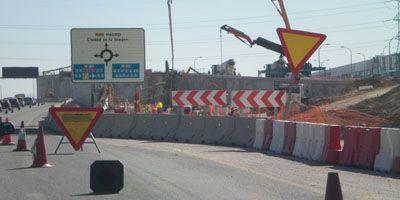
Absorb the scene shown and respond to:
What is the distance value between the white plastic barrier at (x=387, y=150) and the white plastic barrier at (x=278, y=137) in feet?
19.0

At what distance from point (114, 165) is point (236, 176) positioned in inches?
158

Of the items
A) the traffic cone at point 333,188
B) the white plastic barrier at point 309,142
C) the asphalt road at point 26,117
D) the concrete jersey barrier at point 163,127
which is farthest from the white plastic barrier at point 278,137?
the asphalt road at point 26,117

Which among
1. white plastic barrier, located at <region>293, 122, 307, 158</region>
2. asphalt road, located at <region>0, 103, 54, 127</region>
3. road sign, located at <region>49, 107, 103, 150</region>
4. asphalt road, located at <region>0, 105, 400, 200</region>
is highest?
road sign, located at <region>49, 107, 103, 150</region>

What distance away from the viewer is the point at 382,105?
46531 millimetres

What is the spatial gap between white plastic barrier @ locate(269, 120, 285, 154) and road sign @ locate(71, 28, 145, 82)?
19.7 feet

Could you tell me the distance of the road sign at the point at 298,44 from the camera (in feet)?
69.2

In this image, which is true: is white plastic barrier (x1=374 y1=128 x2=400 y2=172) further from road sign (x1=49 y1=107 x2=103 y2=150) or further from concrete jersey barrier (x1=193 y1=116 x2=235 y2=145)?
concrete jersey barrier (x1=193 y1=116 x2=235 y2=145)

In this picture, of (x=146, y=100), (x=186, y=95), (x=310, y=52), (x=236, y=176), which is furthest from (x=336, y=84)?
(x=236, y=176)

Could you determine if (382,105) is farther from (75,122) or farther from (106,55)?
(75,122)

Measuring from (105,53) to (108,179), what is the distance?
14.1 meters

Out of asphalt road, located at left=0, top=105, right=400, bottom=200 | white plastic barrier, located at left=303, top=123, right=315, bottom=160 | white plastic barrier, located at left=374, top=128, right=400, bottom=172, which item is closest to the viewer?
asphalt road, located at left=0, top=105, right=400, bottom=200

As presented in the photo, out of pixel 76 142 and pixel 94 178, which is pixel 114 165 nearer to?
pixel 94 178

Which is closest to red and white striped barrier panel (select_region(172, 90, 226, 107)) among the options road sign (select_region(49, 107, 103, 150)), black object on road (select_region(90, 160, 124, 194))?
road sign (select_region(49, 107, 103, 150))

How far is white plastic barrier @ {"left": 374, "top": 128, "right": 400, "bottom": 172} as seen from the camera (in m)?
15.7
